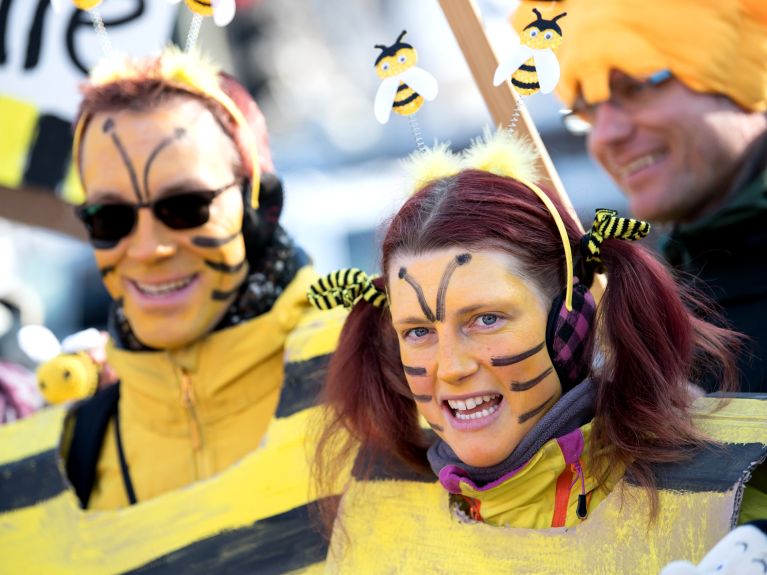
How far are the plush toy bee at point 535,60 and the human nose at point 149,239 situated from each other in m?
0.95

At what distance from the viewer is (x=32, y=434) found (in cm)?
275

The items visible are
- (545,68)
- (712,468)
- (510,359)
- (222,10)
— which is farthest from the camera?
(222,10)

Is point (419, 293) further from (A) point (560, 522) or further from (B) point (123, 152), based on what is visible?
(B) point (123, 152)

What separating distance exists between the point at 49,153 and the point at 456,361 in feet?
6.77

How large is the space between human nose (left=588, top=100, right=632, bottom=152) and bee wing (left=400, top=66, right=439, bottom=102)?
2.97ft

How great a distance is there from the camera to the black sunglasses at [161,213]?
8.47ft

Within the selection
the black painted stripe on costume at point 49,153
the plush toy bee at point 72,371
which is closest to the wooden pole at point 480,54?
the plush toy bee at point 72,371

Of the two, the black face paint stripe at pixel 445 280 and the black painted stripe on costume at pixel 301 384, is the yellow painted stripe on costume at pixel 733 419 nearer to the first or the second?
the black face paint stripe at pixel 445 280

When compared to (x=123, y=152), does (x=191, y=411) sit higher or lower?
lower

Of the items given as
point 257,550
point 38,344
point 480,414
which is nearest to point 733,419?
point 480,414

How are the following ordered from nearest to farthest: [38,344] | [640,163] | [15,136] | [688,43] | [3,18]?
[688,43] → [640,163] → [38,344] → [15,136] → [3,18]

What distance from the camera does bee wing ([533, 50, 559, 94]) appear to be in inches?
78.4

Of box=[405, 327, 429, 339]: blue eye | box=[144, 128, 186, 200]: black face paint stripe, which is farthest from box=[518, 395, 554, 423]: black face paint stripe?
box=[144, 128, 186, 200]: black face paint stripe

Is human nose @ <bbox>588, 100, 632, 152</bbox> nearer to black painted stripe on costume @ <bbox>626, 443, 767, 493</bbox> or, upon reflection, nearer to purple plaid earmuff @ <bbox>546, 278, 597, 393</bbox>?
purple plaid earmuff @ <bbox>546, 278, 597, 393</bbox>
